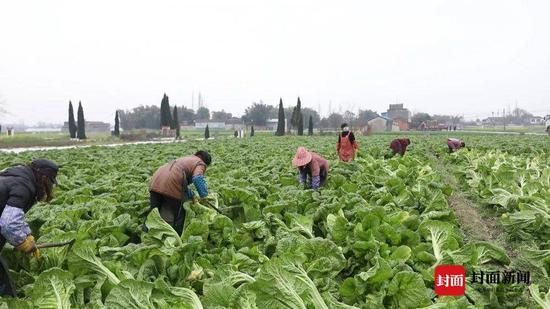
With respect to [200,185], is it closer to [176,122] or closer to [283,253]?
[283,253]

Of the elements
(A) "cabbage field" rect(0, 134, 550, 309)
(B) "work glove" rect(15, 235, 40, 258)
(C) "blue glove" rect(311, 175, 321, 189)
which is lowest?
(A) "cabbage field" rect(0, 134, 550, 309)

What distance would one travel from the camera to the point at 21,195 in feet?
11.9

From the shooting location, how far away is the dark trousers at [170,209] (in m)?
5.70

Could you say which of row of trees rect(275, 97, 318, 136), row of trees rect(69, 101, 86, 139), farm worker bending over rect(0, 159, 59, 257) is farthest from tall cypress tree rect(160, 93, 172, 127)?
farm worker bending over rect(0, 159, 59, 257)

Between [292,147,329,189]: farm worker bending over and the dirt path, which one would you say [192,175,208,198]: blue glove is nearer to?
[292,147,329,189]: farm worker bending over

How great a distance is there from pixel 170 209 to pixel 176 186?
39cm

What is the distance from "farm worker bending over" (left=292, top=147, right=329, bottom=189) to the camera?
7.21 meters

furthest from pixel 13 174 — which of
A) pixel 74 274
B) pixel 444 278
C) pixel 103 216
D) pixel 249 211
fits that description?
pixel 444 278

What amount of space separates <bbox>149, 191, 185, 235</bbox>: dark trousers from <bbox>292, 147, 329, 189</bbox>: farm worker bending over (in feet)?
7.23

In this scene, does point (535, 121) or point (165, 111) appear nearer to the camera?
point (165, 111)

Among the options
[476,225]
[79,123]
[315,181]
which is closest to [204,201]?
[315,181]

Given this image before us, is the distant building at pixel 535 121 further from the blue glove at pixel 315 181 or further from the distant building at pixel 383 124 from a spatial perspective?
the blue glove at pixel 315 181

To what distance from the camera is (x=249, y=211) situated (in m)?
5.78

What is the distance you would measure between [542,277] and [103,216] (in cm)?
508
